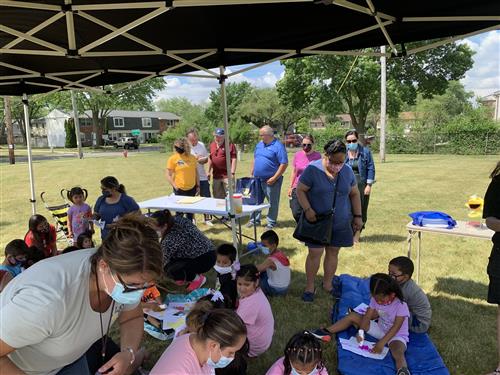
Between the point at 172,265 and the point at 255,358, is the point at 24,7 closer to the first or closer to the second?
the point at 172,265

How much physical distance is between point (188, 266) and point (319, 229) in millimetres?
1500

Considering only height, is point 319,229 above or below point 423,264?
above

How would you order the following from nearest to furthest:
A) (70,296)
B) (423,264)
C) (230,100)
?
1. (70,296)
2. (423,264)
3. (230,100)

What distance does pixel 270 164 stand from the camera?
6523 millimetres

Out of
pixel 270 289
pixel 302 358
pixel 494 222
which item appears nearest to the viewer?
pixel 302 358

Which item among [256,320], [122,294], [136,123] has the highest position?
[136,123]

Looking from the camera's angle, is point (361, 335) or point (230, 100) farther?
point (230, 100)

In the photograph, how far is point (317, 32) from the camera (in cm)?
341

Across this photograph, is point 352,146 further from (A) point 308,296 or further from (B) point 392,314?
(B) point 392,314

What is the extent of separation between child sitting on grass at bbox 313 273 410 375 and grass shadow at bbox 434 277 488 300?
1.54m

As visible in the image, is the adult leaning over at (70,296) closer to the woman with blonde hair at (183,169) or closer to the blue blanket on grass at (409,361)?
the blue blanket on grass at (409,361)

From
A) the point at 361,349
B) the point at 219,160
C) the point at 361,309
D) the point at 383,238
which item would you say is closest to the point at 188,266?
the point at 361,309

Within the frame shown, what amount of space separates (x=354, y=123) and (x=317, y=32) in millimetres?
30379

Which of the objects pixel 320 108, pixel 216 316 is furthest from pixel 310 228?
pixel 320 108
